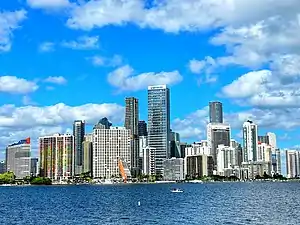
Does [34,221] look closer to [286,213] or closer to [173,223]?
[173,223]

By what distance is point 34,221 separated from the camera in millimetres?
88125

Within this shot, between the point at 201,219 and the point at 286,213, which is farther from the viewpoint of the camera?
the point at 286,213

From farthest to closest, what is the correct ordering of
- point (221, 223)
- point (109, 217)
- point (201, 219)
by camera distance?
point (109, 217)
point (201, 219)
point (221, 223)

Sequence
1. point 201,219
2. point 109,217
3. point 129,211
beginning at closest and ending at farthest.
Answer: point 201,219, point 109,217, point 129,211

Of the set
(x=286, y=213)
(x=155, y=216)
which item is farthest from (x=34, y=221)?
(x=286, y=213)

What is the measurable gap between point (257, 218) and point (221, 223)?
7952 millimetres

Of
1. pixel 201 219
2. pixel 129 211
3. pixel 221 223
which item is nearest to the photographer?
pixel 221 223

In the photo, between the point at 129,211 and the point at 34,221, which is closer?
the point at 34,221

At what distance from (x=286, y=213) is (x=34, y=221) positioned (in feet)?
141

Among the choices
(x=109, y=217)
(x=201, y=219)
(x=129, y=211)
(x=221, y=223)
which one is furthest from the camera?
(x=129, y=211)

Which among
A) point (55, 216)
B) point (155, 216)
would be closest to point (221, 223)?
point (155, 216)

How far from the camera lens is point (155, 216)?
91562mm

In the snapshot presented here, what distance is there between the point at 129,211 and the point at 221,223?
27.5 metres

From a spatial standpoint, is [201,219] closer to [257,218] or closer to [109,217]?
[257,218]
